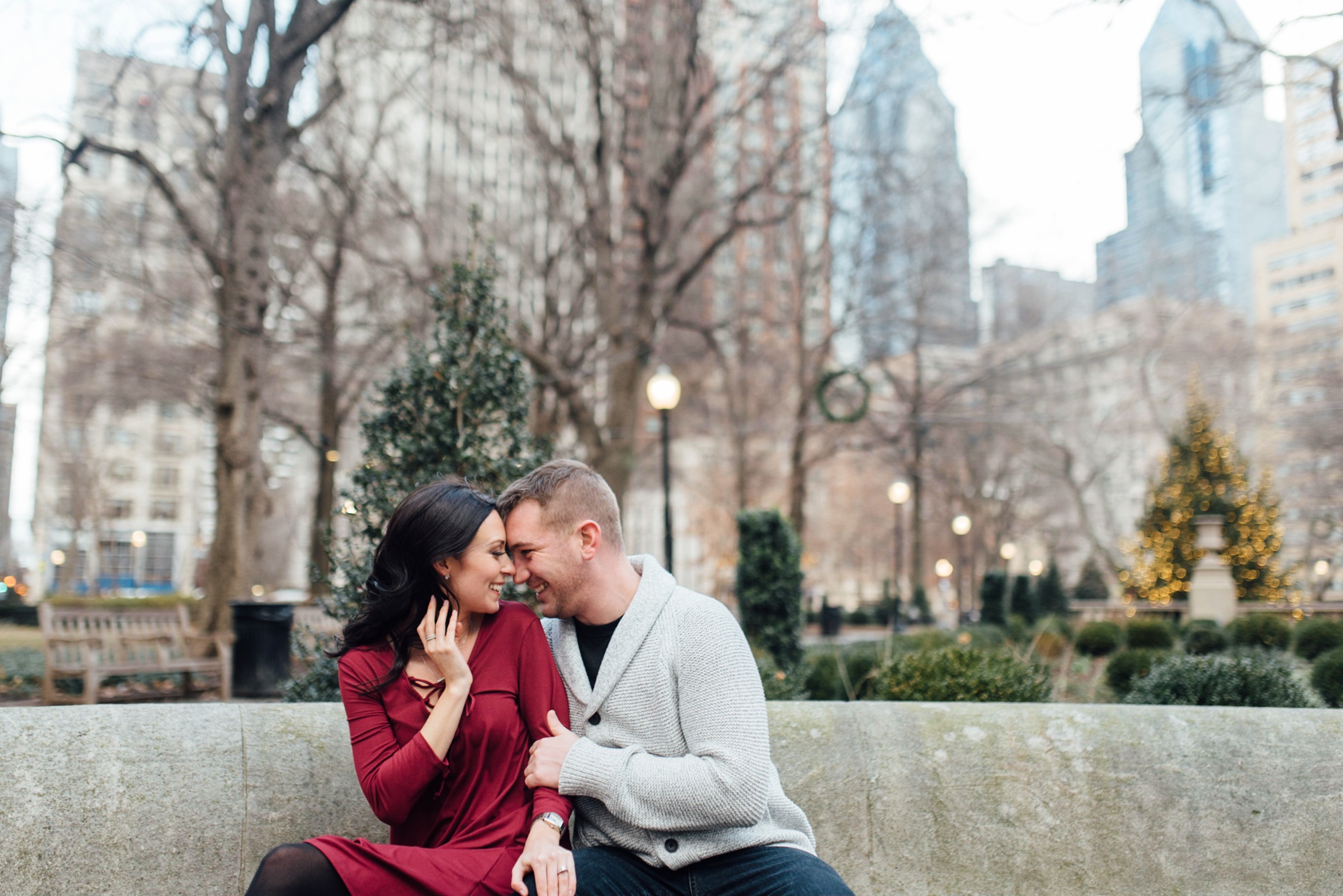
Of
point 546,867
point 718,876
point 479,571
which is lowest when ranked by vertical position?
point 718,876

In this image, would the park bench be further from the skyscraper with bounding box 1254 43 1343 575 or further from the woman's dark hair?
the skyscraper with bounding box 1254 43 1343 575

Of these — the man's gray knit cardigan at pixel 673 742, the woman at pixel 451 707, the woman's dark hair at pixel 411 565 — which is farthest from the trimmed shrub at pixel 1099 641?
the woman's dark hair at pixel 411 565

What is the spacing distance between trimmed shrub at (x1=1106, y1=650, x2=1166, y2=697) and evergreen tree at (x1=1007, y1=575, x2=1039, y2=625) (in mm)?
16137

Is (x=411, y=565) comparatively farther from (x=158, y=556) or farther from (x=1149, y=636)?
(x=158, y=556)

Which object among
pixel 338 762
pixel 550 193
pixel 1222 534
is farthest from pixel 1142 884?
pixel 1222 534

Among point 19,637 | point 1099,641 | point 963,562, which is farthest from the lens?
point 963,562

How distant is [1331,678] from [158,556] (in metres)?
91.2

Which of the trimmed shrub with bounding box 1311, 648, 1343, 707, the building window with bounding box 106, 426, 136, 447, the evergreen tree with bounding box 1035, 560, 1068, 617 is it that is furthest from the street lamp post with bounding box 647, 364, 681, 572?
the building window with bounding box 106, 426, 136, 447

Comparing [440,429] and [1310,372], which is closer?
[440,429]

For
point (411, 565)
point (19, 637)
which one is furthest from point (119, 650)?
point (19, 637)

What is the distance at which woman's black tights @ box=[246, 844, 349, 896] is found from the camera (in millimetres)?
2291

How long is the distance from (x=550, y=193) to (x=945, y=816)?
1735 centimetres

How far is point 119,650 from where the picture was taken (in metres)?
10.1

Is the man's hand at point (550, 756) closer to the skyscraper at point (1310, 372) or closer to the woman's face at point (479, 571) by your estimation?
the woman's face at point (479, 571)
